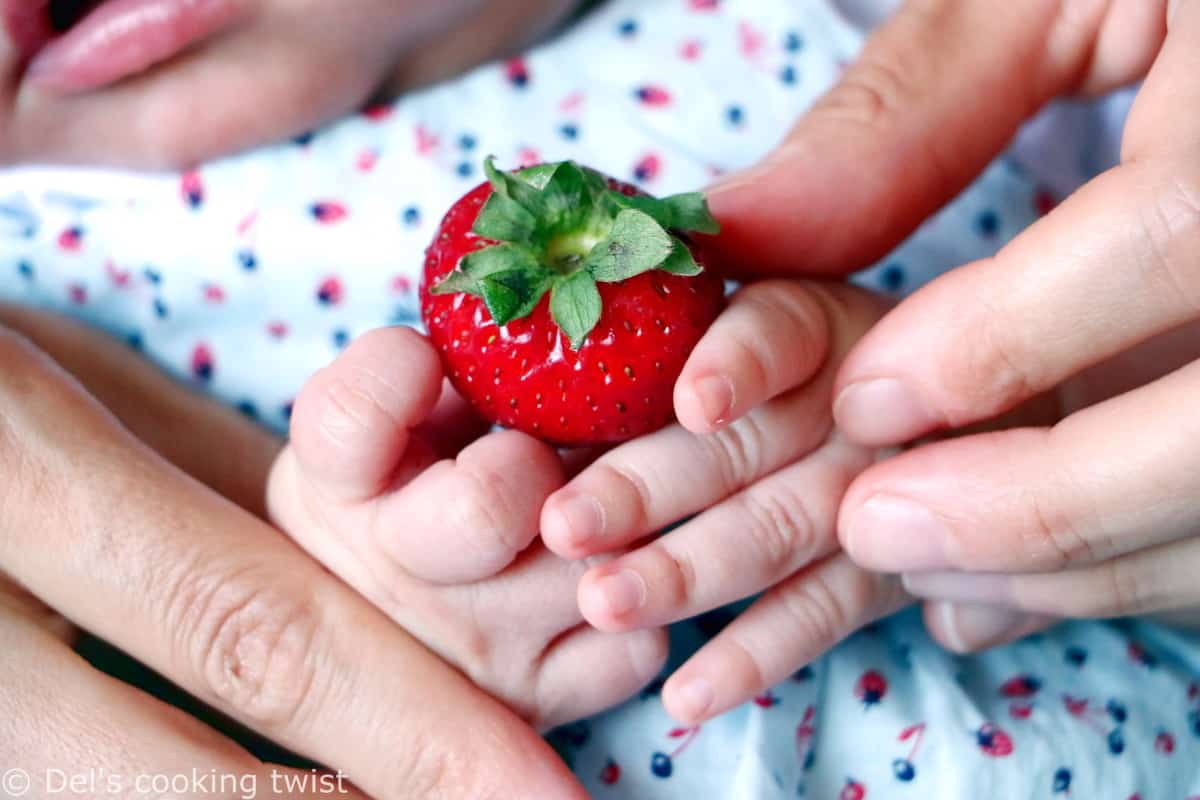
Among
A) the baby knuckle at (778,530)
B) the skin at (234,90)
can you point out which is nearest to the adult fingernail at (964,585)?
the baby knuckle at (778,530)

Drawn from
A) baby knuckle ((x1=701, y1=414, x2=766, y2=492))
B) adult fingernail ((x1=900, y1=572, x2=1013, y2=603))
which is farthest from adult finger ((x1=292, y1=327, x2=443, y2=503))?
adult fingernail ((x1=900, y1=572, x2=1013, y2=603))

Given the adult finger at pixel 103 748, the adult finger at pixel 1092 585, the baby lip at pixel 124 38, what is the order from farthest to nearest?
the baby lip at pixel 124 38
the adult finger at pixel 1092 585
the adult finger at pixel 103 748

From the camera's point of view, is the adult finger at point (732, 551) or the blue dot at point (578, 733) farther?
the blue dot at point (578, 733)

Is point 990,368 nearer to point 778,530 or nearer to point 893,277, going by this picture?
point 778,530

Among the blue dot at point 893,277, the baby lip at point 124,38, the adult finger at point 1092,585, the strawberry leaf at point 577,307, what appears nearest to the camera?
the strawberry leaf at point 577,307

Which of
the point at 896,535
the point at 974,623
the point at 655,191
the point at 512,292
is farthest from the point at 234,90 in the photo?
the point at 974,623

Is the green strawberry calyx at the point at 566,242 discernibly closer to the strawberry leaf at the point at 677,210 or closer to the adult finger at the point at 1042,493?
the strawberry leaf at the point at 677,210
